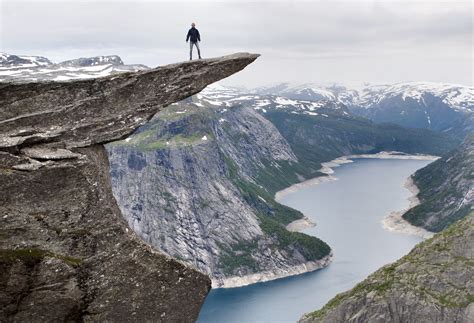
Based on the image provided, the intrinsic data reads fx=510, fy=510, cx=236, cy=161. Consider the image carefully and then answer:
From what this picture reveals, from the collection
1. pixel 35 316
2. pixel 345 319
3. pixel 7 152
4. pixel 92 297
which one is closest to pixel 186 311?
pixel 92 297

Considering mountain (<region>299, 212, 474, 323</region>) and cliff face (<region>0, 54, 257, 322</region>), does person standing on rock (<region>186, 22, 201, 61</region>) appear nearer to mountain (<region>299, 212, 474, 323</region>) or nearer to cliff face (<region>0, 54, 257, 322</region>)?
cliff face (<region>0, 54, 257, 322</region>)

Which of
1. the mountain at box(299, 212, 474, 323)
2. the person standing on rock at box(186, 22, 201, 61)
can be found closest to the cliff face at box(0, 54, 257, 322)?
the person standing on rock at box(186, 22, 201, 61)

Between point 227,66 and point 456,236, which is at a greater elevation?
point 227,66

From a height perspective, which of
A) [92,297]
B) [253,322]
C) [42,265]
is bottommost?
[253,322]

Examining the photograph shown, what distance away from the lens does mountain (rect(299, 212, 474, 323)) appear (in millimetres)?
83938

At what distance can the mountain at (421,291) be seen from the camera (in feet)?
275

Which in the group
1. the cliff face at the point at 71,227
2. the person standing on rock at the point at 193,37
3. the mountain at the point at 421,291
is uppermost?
the person standing on rock at the point at 193,37

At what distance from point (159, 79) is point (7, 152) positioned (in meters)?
6.71

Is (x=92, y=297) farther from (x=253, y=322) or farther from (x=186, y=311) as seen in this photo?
(x=253, y=322)

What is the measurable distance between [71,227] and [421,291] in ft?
269

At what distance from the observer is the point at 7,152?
1714 cm

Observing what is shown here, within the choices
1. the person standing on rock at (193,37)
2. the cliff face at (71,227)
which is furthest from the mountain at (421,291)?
the cliff face at (71,227)

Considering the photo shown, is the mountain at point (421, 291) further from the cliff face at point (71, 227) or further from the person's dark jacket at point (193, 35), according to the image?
the cliff face at point (71, 227)

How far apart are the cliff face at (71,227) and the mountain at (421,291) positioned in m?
75.0
